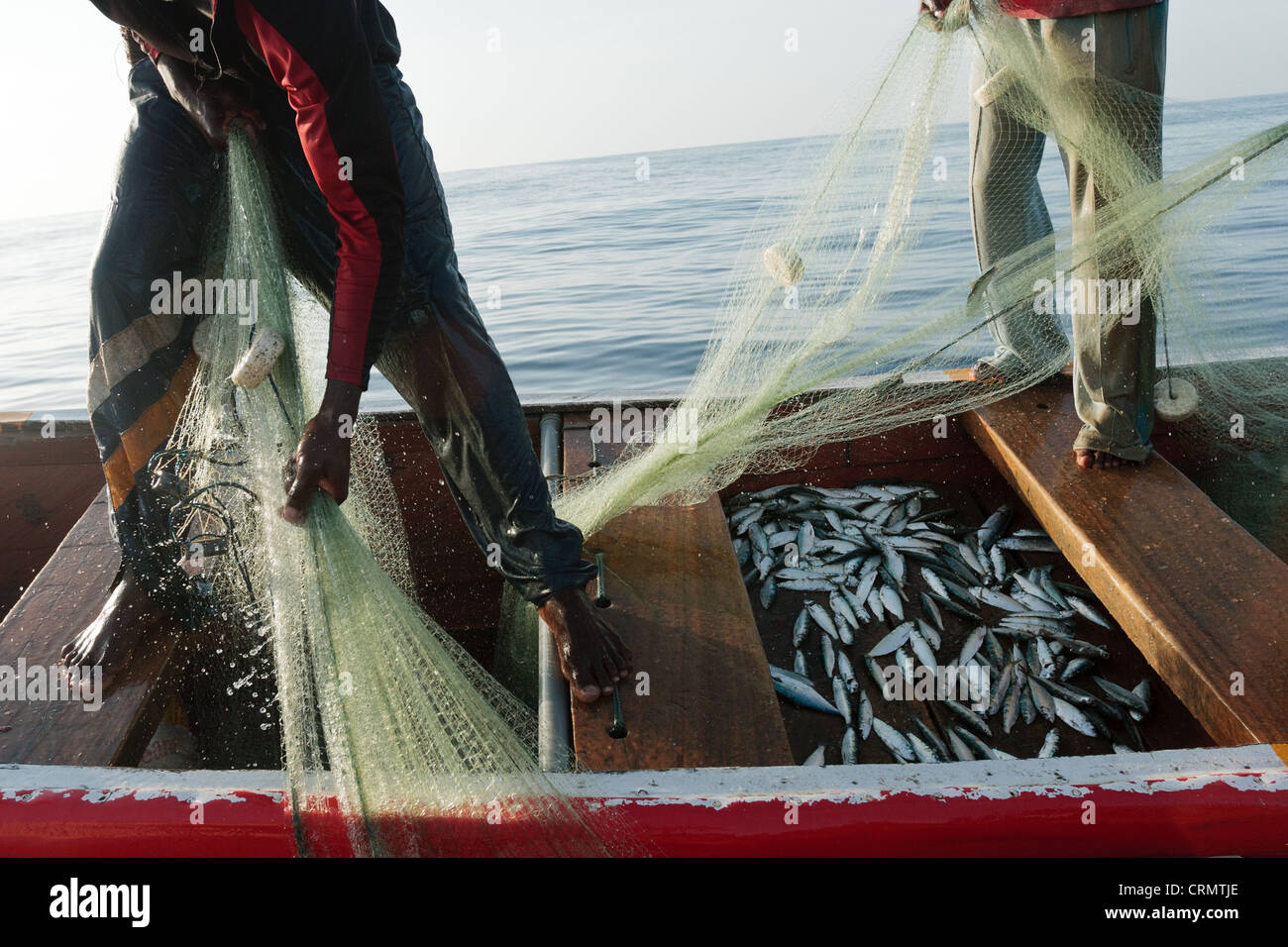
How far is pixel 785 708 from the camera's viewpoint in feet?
10.9

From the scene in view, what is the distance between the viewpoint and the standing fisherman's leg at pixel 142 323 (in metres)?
2.70

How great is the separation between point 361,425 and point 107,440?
857 millimetres

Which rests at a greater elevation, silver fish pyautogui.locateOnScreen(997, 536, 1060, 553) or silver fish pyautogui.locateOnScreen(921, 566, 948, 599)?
silver fish pyautogui.locateOnScreen(997, 536, 1060, 553)

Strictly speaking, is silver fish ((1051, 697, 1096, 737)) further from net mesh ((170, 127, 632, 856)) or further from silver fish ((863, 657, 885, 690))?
net mesh ((170, 127, 632, 856))

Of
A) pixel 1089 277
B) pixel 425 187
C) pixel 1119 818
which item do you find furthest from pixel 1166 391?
pixel 425 187

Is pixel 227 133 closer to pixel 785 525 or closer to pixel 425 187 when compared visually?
pixel 425 187

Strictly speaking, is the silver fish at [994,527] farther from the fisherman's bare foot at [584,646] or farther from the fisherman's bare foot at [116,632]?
the fisherman's bare foot at [116,632]

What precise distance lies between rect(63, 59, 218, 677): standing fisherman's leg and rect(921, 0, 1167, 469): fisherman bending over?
9.85 feet

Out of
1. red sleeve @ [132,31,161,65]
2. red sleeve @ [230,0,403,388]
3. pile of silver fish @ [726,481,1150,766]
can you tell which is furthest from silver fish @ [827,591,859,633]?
red sleeve @ [132,31,161,65]

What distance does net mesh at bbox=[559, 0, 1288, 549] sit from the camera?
3410mm

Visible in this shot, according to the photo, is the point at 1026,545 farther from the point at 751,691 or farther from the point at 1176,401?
the point at 751,691

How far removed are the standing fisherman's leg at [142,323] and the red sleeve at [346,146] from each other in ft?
1.92

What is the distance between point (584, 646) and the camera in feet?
9.16
